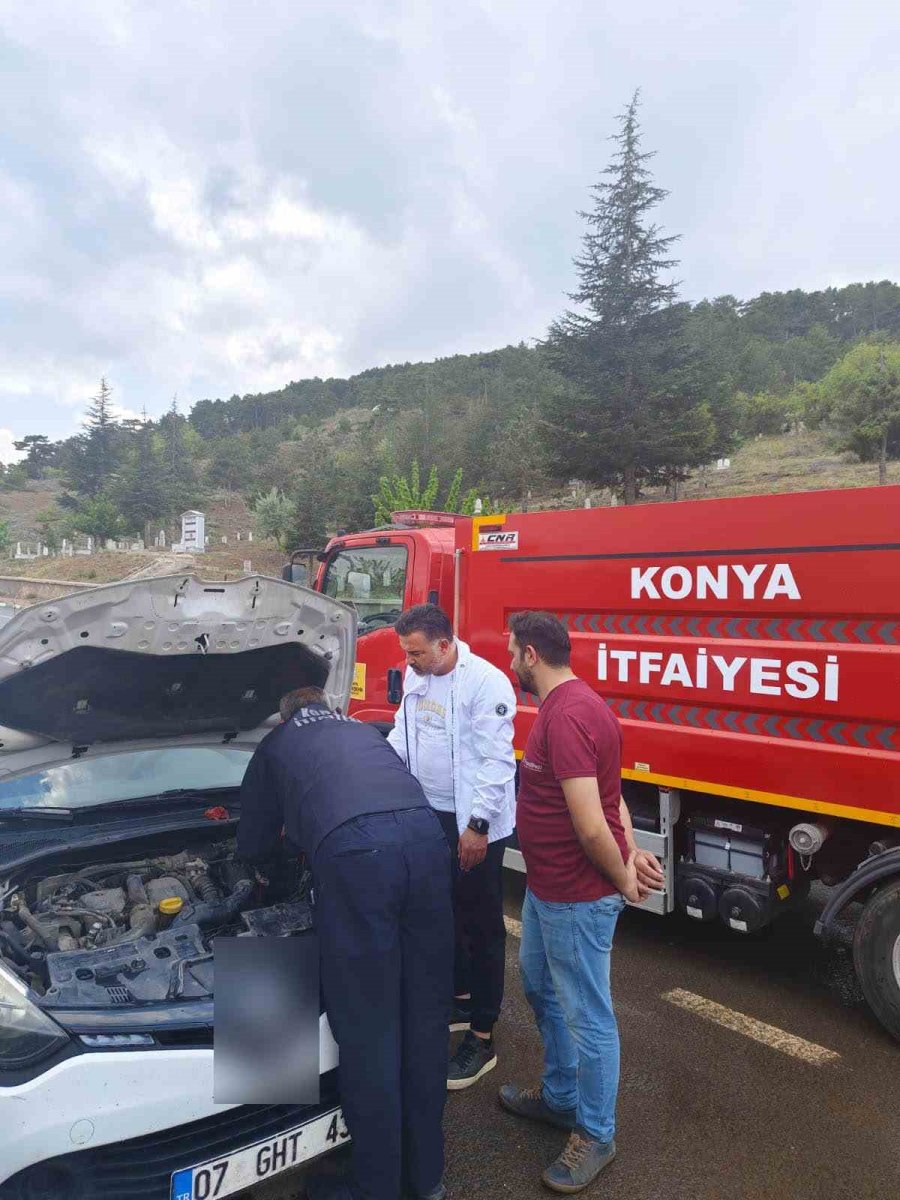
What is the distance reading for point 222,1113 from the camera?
1.91 metres

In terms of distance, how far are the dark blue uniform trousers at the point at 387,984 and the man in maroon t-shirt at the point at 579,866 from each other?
1.29ft

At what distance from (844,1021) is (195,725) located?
10.1 ft

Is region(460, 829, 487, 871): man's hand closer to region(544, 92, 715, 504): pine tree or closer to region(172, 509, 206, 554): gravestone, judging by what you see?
Answer: region(544, 92, 715, 504): pine tree

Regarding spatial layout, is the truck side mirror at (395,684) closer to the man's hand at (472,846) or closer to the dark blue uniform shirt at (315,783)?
the man's hand at (472,846)

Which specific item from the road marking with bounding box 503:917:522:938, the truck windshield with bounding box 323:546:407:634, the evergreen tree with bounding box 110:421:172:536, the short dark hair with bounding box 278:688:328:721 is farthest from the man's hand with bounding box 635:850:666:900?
the evergreen tree with bounding box 110:421:172:536

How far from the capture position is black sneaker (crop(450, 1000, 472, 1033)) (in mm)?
3156

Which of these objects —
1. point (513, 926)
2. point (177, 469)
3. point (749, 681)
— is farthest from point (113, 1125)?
point (177, 469)

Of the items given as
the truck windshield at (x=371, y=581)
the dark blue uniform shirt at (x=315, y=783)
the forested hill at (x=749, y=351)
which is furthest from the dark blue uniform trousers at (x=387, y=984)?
the forested hill at (x=749, y=351)

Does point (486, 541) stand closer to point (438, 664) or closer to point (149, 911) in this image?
point (438, 664)

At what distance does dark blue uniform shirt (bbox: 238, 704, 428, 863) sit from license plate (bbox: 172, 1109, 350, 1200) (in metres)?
0.69

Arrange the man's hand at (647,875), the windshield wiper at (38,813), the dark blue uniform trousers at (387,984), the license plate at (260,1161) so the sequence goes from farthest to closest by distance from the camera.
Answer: the windshield wiper at (38,813), the man's hand at (647,875), the dark blue uniform trousers at (387,984), the license plate at (260,1161)

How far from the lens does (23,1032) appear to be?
175 centimetres

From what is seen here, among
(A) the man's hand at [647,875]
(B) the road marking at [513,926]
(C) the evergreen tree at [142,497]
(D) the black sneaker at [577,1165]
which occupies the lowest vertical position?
(B) the road marking at [513,926]

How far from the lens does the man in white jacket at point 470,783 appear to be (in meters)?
2.91
